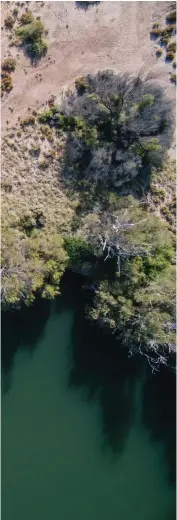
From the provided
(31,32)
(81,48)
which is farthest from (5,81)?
(81,48)

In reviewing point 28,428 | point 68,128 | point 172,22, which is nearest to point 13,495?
point 28,428

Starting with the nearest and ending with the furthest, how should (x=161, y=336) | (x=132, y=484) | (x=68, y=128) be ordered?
(x=161, y=336) < (x=68, y=128) < (x=132, y=484)

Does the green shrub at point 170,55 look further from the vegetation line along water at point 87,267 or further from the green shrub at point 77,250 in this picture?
the green shrub at point 77,250

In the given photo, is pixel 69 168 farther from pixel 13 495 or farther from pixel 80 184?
pixel 13 495

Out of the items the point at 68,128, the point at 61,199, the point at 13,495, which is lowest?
the point at 13,495

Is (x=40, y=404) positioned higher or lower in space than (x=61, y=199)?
lower

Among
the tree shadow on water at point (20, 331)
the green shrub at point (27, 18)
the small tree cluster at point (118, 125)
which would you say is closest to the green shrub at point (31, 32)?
the green shrub at point (27, 18)

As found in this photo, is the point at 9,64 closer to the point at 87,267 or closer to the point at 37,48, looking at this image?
the point at 37,48

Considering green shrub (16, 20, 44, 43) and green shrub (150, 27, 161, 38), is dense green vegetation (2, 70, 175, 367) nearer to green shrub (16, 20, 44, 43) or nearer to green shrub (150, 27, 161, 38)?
green shrub (150, 27, 161, 38)
